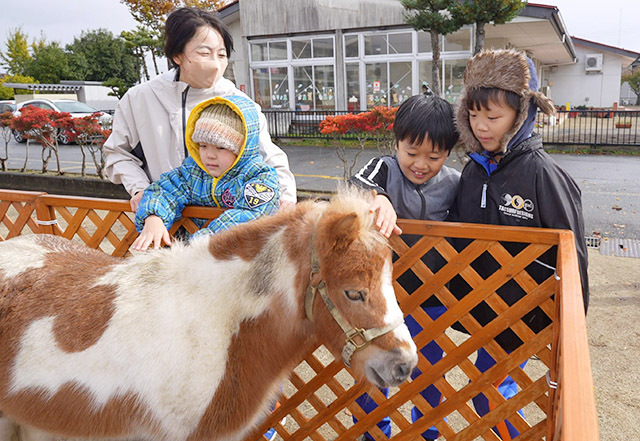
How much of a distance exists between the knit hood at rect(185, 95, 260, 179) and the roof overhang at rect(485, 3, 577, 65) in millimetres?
16365

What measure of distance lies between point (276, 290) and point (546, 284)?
1.31 metres

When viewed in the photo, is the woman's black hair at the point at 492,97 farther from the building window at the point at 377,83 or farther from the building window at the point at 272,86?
the building window at the point at 272,86

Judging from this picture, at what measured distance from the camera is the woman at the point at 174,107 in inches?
111

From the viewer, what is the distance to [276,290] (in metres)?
1.94

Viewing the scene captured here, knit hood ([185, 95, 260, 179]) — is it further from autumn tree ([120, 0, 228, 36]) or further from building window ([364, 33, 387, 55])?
autumn tree ([120, 0, 228, 36])

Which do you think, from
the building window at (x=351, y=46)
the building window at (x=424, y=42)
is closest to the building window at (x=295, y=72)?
the building window at (x=351, y=46)

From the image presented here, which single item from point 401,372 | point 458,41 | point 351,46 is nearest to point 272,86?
point 351,46

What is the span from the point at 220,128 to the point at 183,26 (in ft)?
2.44

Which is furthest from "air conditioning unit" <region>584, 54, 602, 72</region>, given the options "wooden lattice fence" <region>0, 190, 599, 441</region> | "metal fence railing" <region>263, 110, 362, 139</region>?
"wooden lattice fence" <region>0, 190, 599, 441</region>

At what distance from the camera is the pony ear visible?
5.74 feet

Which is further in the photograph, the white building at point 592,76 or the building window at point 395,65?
the white building at point 592,76

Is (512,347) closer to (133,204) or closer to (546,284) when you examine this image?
(546,284)

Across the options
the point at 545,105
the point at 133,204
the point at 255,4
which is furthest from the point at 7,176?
the point at 255,4

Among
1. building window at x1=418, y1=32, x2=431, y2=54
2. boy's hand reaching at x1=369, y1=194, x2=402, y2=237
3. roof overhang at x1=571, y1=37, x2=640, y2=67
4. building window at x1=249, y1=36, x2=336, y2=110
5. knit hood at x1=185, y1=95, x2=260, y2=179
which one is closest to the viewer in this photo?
boy's hand reaching at x1=369, y1=194, x2=402, y2=237
